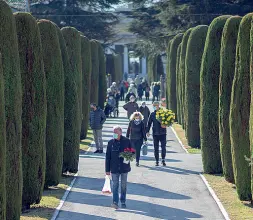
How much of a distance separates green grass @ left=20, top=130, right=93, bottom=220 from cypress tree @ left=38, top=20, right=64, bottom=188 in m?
0.34

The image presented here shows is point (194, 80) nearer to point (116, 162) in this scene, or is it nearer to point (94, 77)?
point (94, 77)

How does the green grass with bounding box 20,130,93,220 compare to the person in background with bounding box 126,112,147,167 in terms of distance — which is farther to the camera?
the person in background with bounding box 126,112,147,167

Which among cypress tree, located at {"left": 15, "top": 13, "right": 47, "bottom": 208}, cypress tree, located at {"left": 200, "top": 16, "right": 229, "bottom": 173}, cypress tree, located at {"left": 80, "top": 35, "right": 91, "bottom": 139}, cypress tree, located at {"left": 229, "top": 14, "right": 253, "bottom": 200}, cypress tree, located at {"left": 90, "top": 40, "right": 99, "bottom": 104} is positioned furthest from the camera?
cypress tree, located at {"left": 90, "top": 40, "right": 99, "bottom": 104}

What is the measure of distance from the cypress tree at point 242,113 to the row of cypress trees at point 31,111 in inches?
163

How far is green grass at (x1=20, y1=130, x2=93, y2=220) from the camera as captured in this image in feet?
54.9

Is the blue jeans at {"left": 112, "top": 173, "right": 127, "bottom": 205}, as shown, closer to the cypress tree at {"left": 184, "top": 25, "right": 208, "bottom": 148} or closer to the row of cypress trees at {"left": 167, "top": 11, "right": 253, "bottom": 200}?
the row of cypress trees at {"left": 167, "top": 11, "right": 253, "bottom": 200}

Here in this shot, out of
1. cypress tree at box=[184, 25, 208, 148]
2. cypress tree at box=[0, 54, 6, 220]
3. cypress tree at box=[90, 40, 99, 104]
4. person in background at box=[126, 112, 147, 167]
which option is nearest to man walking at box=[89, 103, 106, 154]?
cypress tree at box=[184, 25, 208, 148]

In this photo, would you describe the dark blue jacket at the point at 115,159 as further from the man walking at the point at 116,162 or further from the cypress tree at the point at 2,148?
the cypress tree at the point at 2,148

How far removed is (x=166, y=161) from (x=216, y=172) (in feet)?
12.9

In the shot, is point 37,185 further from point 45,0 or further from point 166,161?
point 45,0

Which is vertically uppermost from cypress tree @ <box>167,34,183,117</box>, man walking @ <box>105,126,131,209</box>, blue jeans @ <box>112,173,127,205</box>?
cypress tree @ <box>167,34,183,117</box>

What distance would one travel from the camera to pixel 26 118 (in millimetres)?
17328

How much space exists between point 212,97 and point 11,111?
8.56 metres

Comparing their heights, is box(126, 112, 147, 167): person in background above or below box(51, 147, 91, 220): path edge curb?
above
